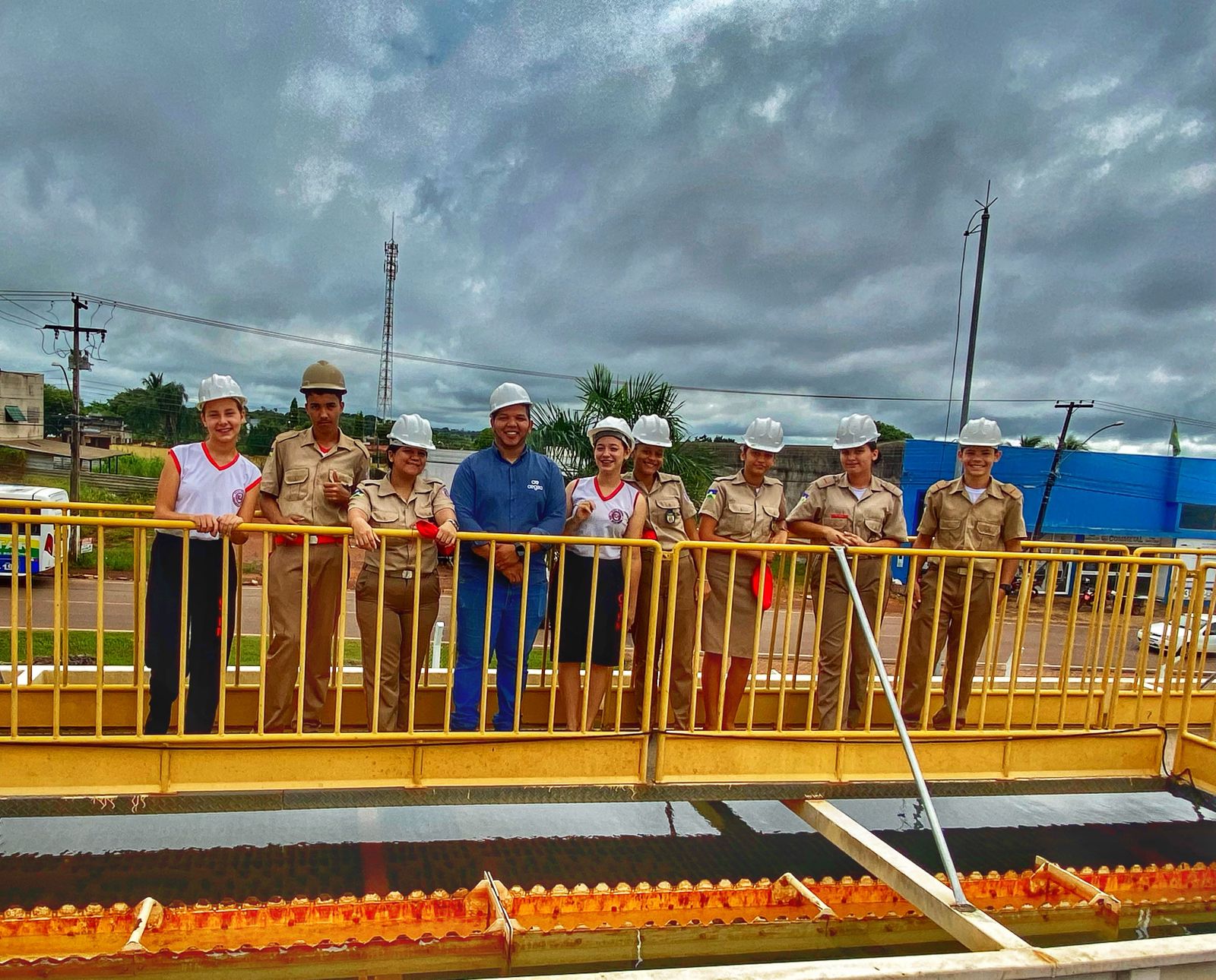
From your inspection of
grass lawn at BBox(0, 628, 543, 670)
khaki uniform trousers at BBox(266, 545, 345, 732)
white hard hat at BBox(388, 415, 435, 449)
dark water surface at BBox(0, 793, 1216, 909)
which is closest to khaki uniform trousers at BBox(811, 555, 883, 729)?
dark water surface at BBox(0, 793, 1216, 909)

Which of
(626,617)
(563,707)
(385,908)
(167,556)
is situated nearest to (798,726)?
(563,707)

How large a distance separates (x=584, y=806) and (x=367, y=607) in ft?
6.73

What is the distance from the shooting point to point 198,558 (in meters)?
3.83

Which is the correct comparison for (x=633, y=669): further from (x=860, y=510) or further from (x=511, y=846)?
(x=860, y=510)

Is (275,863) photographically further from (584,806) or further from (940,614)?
(940,614)

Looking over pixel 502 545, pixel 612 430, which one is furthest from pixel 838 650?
pixel 502 545

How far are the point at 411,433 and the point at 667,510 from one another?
4.85ft

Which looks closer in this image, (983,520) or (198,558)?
(198,558)

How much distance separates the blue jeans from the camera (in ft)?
13.0

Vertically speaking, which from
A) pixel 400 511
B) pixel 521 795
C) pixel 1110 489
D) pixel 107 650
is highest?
pixel 400 511

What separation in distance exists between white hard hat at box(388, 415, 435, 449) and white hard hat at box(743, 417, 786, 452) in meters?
1.79

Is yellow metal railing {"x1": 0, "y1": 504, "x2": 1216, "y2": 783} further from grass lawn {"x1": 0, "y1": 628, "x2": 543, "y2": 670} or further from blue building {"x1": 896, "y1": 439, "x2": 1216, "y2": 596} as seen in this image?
blue building {"x1": 896, "y1": 439, "x2": 1216, "y2": 596}

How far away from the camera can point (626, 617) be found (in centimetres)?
378

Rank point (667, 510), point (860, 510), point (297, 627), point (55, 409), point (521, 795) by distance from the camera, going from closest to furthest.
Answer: point (521, 795) → point (297, 627) → point (667, 510) → point (860, 510) → point (55, 409)
